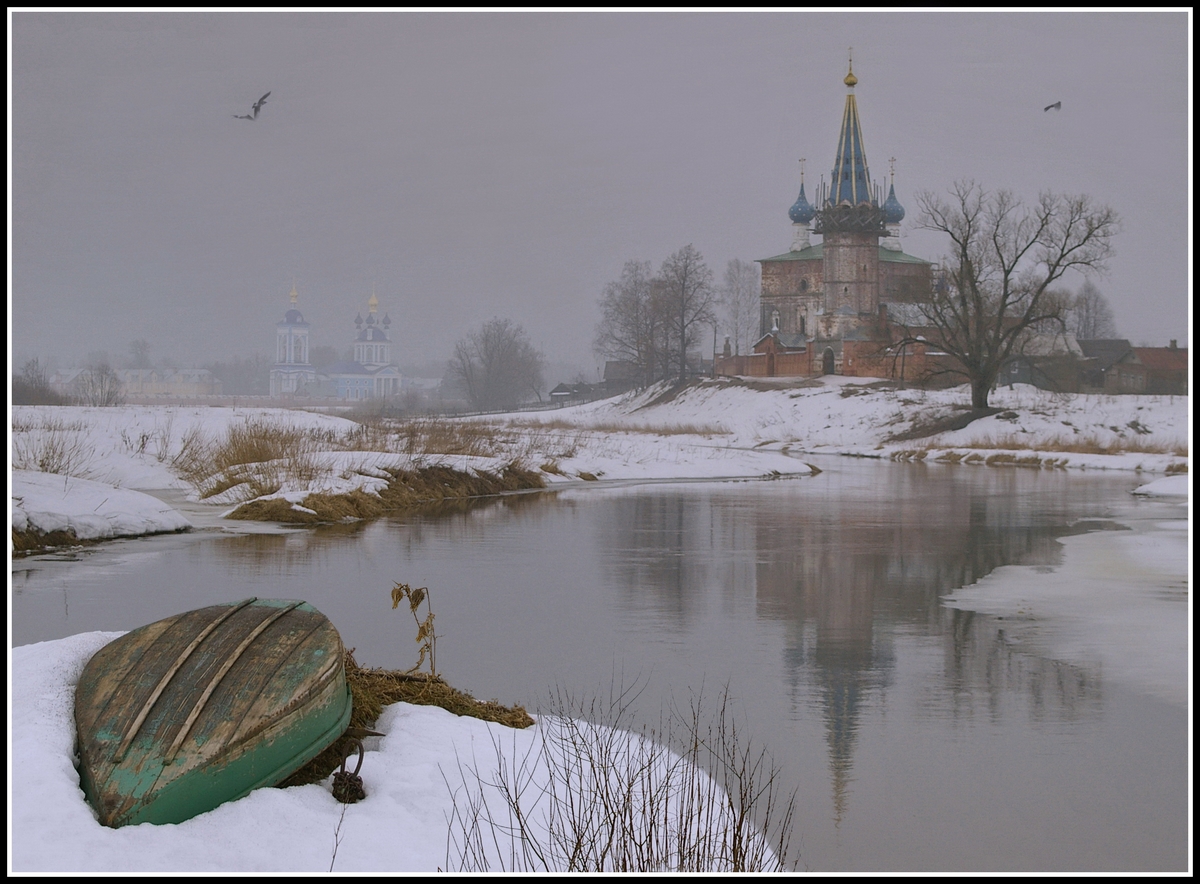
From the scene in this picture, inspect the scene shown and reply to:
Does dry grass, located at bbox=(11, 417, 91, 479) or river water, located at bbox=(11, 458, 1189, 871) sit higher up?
dry grass, located at bbox=(11, 417, 91, 479)

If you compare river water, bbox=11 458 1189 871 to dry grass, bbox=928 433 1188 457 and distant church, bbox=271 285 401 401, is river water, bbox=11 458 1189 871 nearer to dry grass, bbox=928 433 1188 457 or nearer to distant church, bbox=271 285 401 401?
dry grass, bbox=928 433 1188 457

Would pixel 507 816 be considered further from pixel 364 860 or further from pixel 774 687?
pixel 774 687

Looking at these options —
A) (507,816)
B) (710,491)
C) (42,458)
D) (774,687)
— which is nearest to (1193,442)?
(774,687)

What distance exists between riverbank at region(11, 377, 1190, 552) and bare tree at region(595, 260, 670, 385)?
80.7 feet

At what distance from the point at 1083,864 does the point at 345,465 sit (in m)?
18.9

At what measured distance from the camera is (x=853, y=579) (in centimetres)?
1359

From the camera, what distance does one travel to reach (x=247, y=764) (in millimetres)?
5273

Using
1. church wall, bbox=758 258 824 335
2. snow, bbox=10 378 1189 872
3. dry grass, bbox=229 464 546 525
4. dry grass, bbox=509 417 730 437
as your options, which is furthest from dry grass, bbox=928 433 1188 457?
Answer: church wall, bbox=758 258 824 335

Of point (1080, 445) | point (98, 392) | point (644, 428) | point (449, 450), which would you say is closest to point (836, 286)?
point (644, 428)

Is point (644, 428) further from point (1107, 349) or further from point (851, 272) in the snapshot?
point (1107, 349)

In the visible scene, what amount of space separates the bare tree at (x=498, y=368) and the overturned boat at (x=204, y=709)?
10577cm

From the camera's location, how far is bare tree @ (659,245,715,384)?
98.8 meters

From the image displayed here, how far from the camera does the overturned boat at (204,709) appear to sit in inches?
199

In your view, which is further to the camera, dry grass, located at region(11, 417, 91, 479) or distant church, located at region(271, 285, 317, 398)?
distant church, located at region(271, 285, 317, 398)
